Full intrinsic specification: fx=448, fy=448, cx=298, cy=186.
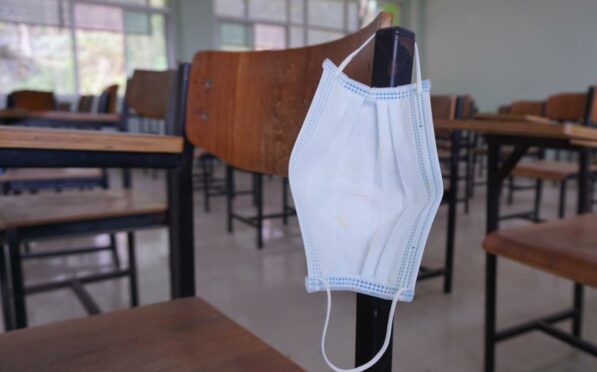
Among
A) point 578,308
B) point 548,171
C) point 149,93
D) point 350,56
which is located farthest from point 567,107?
point 350,56

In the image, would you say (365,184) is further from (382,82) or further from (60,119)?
(60,119)

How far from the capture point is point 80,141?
0.57 meters

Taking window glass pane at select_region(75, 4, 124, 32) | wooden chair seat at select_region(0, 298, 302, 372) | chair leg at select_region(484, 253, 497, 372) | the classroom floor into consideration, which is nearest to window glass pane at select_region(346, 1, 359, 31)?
window glass pane at select_region(75, 4, 124, 32)

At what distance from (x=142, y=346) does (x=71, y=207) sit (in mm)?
896

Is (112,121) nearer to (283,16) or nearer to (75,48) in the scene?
(75,48)

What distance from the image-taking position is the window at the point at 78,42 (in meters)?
6.60

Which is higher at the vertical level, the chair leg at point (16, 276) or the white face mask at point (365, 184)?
the white face mask at point (365, 184)

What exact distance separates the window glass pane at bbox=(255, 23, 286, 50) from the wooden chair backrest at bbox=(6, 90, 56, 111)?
4889 mm

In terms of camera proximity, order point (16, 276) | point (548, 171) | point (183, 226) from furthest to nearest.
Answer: point (548, 171) → point (16, 276) → point (183, 226)

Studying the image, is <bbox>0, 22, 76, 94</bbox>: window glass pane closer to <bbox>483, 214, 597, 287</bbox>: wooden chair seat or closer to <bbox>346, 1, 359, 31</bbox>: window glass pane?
<bbox>346, 1, 359, 31</bbox>: window glass pane

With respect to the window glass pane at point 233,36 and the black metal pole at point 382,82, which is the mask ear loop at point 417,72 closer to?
the black metal pole at point 382,82

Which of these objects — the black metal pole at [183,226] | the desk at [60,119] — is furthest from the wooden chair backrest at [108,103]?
the black metal pole at [183,226]

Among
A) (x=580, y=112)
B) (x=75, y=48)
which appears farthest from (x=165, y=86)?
(x=75, y=48)

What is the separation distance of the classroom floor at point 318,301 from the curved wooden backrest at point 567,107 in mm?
981
